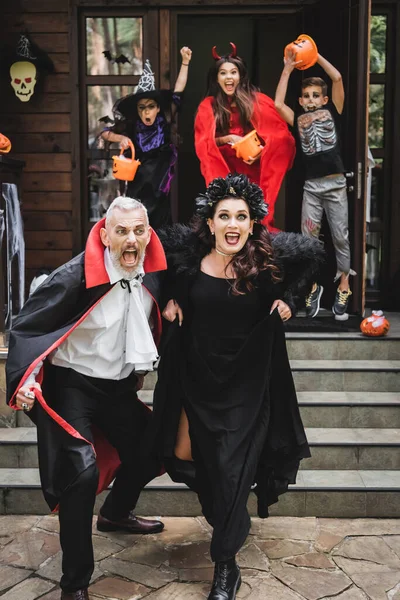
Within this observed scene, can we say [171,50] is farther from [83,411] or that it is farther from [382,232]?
[83,411]

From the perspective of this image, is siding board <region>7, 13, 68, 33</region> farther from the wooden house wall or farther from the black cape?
the black cape

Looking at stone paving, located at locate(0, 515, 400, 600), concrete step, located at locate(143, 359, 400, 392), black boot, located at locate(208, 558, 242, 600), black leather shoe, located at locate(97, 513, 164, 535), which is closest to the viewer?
black boot, located at locate(208, 558, 242, 600)

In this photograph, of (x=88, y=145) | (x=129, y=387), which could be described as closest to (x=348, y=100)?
(x=88, y=145)

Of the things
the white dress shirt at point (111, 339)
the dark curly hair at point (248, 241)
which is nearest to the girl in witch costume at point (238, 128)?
the dark curly hair at point (248, 241)

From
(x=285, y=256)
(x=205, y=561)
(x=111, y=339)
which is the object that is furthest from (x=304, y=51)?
(x=205, y=561)

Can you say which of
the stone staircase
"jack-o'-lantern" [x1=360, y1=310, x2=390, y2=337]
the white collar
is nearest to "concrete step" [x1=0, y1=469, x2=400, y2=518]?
the stone staircase

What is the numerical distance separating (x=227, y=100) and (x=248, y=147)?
17.6 inches

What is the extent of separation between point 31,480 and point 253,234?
191 centimetres

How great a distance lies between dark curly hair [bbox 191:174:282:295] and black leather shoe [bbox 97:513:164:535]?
1.37 meters

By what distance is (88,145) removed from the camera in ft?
21.5

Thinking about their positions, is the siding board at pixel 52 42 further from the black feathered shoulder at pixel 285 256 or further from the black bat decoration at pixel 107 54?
the black feathered shoulder at pixel 285 256

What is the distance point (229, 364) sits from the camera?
318 cm

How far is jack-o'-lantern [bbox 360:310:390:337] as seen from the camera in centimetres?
510

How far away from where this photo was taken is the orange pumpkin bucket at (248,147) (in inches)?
200
